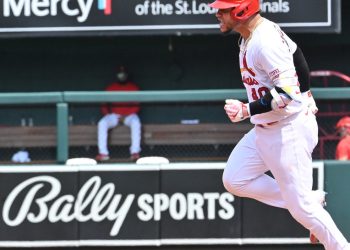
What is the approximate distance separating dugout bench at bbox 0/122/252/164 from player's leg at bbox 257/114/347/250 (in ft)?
5.70

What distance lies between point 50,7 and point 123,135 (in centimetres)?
243

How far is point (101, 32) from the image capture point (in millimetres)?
9461

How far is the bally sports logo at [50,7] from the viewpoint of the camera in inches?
371

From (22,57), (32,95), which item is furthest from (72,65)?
(32,95)

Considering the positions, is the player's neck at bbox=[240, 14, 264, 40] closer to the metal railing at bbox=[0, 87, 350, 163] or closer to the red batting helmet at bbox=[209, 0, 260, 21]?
the red batting helmet at bbox=[209, 0, 260, 21]

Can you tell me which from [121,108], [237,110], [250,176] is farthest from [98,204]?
[237,110]

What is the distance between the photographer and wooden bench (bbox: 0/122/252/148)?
743 cm

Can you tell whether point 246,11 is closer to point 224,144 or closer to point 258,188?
point 258,188

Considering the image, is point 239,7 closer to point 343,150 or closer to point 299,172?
point 299,172

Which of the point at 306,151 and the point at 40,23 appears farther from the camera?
the point at 40,23

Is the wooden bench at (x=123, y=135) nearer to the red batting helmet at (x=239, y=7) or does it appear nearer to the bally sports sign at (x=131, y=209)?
the bally sports sign at (x=131, y=209)

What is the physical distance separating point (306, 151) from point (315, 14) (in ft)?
12.6

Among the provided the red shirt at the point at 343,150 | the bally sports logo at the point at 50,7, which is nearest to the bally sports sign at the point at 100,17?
the bally sports logo at the point at 50,7

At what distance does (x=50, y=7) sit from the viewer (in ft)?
30.9
